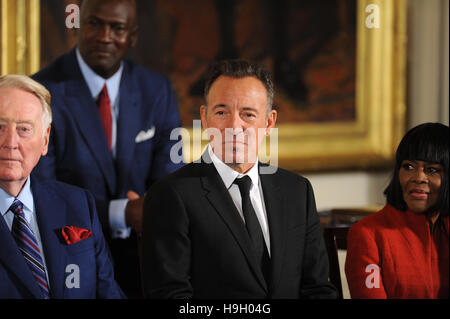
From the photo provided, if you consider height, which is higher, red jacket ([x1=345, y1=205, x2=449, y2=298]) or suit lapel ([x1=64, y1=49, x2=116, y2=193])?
suit lapel ([x1=64, y1=49, x2=116, y2=193])

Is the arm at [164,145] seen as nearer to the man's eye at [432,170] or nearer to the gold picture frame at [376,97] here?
the man's eye at [432,170]

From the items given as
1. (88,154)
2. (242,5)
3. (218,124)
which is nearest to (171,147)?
(88,154)

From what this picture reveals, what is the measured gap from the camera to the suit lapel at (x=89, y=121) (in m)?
1.82

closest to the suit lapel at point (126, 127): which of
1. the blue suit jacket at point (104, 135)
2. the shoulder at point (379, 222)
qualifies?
the blue suit jacket at point (104, 135)

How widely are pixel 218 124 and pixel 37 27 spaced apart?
188cm

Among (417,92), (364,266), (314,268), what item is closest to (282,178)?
(314,268)

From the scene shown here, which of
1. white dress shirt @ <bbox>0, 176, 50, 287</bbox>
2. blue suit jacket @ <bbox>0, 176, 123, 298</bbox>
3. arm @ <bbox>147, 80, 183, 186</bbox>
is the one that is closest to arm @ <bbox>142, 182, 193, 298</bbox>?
blue suit jacket @ <bbox>0, 176, 123, 298</bbox>

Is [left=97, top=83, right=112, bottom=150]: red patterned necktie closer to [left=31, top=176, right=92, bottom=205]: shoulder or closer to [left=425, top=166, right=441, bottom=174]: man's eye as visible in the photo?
[left=31, top=176, right=92, bottom=205]: shoulder

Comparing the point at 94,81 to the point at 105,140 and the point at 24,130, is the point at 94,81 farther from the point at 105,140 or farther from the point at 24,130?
the point at 24,130

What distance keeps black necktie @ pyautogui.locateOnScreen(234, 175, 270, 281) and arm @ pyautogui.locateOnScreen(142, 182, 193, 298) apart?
0.13 m

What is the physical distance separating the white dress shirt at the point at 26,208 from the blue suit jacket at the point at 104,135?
0.39m

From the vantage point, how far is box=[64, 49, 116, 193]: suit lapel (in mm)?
1816
